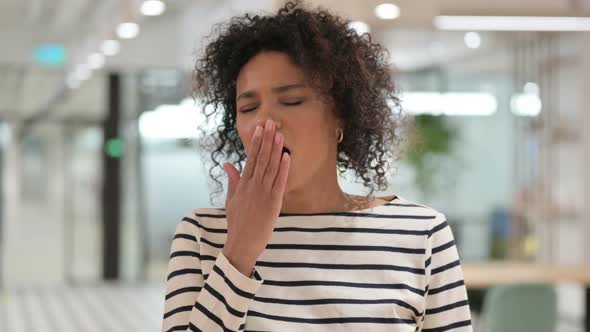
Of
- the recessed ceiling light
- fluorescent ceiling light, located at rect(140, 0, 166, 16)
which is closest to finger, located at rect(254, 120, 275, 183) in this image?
fluorescent ceiling light, located at rect(140, 0, 166, 16)

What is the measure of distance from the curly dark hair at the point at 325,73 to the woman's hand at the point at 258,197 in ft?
0.53

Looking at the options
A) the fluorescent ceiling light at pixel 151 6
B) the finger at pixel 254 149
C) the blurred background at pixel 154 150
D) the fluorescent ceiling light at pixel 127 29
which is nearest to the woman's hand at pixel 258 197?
the finger at pixel 254 149

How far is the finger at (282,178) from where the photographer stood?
128cm

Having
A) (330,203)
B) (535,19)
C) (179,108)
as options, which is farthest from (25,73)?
(330,203)

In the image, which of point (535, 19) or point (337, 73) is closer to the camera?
point (337, 73)

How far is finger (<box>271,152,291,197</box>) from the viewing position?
1277 millimetres

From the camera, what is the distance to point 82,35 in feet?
40.5

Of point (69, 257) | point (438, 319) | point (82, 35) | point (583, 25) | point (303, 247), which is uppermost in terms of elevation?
point (82, 35)

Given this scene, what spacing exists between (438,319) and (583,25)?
4063 mm

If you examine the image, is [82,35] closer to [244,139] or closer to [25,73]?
[25,73]

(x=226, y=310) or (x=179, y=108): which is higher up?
(x=179, y=108)

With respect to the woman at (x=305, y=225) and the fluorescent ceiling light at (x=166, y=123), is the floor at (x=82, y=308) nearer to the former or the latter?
the fluorescent ceiling light at (x=166, y=123)

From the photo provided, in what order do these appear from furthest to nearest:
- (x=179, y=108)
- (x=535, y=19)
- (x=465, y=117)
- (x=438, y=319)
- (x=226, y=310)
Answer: (x=179, y=108)
(x=465, y=117)
(x=535, y=19)
(x=438, y=319)
(x=226, y=310)

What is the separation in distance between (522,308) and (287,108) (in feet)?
13.3
